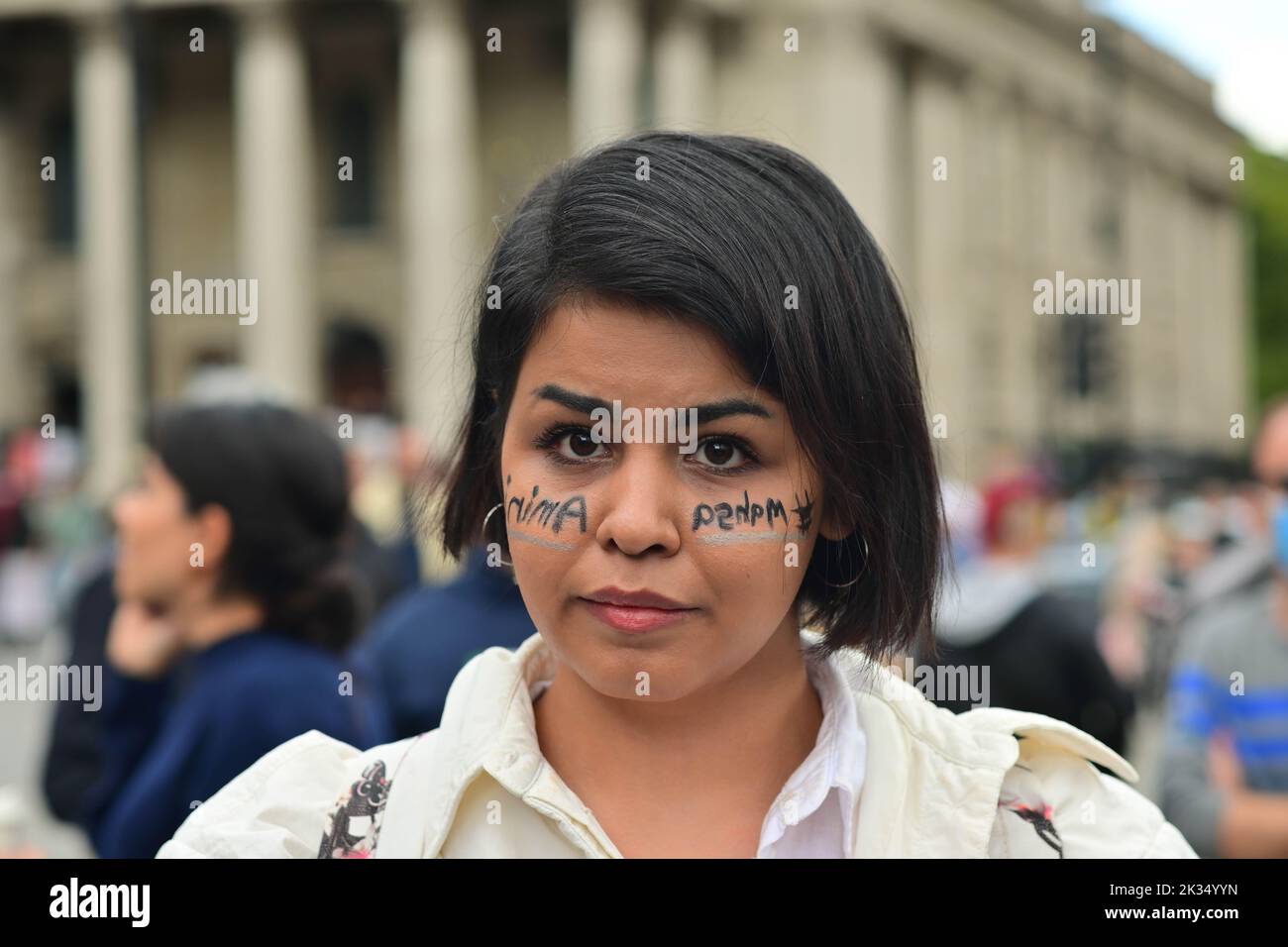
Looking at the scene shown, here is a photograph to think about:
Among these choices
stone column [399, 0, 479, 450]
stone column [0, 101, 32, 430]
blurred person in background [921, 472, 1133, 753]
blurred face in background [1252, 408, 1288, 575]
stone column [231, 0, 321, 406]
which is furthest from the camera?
stone column [0, 101, 32, 430]

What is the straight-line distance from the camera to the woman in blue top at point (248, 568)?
A: 385 centimetres

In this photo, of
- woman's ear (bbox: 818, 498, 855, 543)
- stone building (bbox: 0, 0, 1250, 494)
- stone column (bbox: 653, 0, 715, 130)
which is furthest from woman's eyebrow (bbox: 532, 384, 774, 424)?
stone column (bbox: 653, 0, 715, 130)

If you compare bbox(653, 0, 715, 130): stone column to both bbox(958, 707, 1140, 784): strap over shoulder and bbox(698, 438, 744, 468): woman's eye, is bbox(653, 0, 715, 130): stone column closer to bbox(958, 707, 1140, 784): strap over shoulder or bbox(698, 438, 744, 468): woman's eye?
bbox(958, 707, 1140, 784): strap over shoulder

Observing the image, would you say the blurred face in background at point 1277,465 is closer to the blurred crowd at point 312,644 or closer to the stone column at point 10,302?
the blurred crowd at point 312,644

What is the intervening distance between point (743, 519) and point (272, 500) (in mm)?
2522

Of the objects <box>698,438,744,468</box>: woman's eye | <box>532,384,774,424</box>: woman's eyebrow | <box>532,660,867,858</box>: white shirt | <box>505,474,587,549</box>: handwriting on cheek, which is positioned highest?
<box>532,384,774,424</box>: woman's eyebrow

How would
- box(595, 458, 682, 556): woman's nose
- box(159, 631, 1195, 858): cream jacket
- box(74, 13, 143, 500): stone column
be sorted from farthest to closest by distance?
1. box(74, 13, 143, 500): stone column
2. box(159, 631, 1195, 858): cream jacket
3. box(595, 458, 682, 556): woman's nose

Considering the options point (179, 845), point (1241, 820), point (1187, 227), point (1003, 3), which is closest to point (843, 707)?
point (179, 845)

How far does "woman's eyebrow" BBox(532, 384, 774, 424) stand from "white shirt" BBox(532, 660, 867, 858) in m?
0.38

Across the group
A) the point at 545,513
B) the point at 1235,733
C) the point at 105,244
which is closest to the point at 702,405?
the point at 545,513

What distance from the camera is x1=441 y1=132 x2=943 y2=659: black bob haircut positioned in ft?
5.96

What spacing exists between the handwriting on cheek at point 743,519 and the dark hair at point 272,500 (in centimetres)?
244

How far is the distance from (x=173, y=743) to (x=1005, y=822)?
2282 mm

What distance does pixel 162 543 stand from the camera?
13.3 ft
